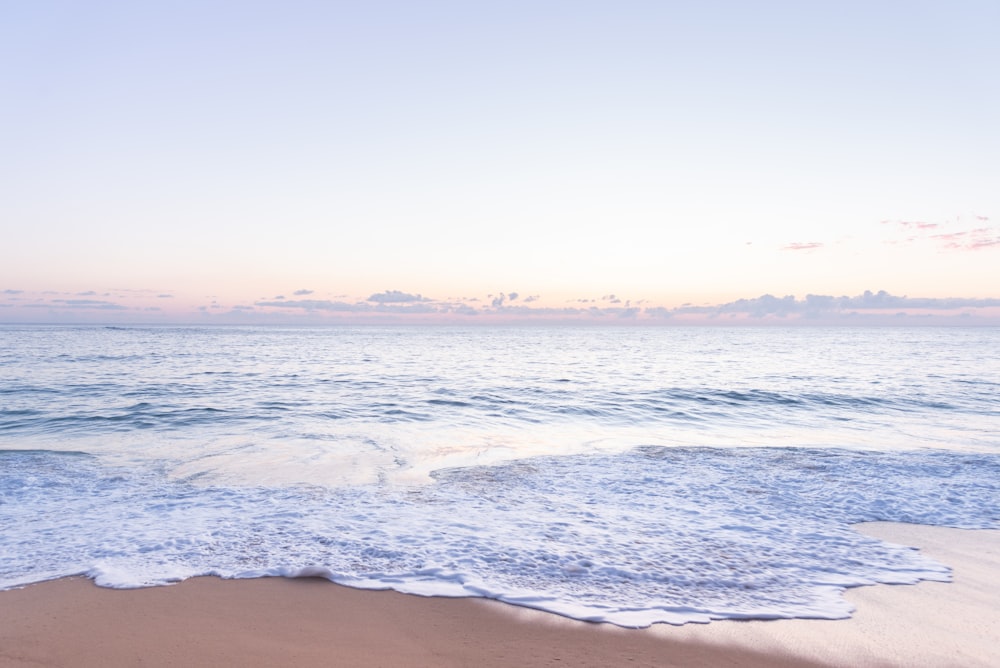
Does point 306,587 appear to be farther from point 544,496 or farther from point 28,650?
point 544,496

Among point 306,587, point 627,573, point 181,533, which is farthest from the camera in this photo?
point 181,533

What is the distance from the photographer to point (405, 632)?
476 centimetres

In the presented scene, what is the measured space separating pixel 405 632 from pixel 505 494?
4399 mm

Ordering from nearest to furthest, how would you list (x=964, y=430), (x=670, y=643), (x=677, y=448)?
(x=670, y=643) < (x=677, y=448) < (x=964, y=430)

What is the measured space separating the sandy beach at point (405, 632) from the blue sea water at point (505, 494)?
0.82 feet

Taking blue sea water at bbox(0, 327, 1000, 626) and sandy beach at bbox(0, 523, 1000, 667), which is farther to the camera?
blue sea water at bbox(0, 327, 1000, 626)

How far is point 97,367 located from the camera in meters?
32.1

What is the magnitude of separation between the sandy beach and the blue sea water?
25 cm

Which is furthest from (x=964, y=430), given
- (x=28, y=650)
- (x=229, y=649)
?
(x=28, y=650)

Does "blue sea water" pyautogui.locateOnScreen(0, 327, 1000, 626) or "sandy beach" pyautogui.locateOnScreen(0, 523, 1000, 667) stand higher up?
"sandy beach" pyautogui.locateOnScreen(0, 523, 1000, 667)

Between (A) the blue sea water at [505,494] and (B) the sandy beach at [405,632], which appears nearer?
(B) the sandy beach at [405,632]

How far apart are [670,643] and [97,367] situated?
35.9 m

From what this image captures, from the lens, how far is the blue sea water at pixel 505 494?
5914 millimetres

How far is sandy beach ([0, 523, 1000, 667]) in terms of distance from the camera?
14.4ft
